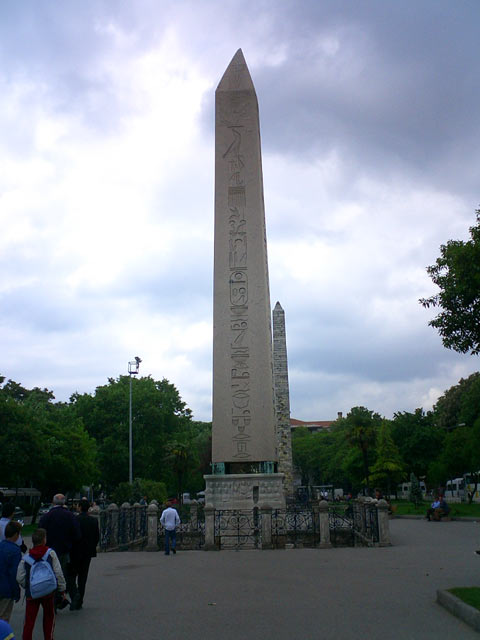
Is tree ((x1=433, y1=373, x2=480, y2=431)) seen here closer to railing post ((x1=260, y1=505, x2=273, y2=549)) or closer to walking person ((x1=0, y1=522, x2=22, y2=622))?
railing post ((x1=260, y1=505, x2=273, y2=549))

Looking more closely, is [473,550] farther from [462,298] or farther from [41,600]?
[41,600]

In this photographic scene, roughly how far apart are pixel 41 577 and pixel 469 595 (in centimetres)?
483

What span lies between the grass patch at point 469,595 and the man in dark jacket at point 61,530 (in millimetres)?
4687

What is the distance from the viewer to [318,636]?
20.3 feet

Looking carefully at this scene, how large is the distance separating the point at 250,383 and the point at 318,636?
434 inches

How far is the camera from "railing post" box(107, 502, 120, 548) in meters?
17.2

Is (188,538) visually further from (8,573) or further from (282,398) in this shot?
(282,398)

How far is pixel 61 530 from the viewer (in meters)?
7.79

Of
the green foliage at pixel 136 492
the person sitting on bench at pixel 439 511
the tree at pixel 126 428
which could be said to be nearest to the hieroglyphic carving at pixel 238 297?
the person sitting on bench at pixel 439 511

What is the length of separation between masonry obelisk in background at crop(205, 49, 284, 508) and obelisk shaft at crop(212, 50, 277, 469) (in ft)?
0.09

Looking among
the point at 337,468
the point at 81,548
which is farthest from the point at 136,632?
the point at 337,468

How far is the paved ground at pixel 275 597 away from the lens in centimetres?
653

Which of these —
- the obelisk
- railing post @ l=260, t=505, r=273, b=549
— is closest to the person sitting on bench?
the obelisk

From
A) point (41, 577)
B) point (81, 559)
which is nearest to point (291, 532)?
point (81, 559)
